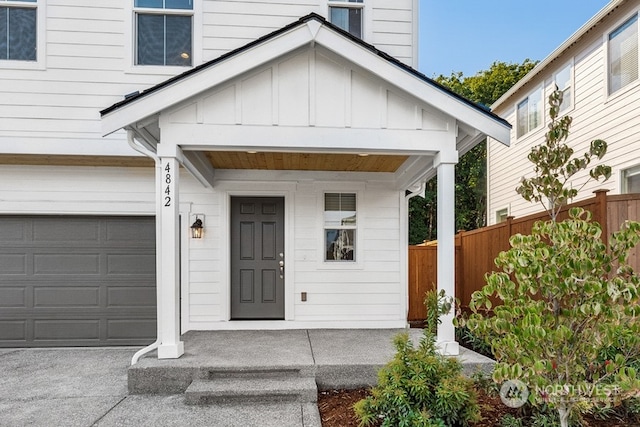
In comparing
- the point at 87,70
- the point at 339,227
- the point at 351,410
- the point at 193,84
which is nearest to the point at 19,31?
the point at 87,70

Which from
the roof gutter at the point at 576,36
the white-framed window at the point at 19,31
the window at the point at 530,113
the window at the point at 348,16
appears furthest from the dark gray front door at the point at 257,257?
the window at the point at 530,113

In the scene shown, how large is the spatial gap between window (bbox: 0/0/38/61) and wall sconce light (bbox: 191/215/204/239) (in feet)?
10.6

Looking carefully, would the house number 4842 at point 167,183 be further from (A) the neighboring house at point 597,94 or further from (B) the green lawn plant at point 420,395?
(A) the neighboring house at point 597,94

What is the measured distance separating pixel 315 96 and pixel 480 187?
14427 mm

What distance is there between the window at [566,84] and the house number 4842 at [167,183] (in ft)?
26.3

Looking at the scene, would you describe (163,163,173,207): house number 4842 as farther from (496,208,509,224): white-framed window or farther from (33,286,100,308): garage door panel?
(496,208,509,224): white-framed window

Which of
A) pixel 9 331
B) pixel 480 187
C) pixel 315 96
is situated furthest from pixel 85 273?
pixel 480 187

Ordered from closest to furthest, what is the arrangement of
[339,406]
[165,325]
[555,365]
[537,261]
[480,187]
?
[537,261], [555,365], [339,406], [165,325], [480,187]

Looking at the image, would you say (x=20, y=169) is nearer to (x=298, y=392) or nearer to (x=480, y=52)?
(x=298, y=392)

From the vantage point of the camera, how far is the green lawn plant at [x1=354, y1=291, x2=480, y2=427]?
312cm

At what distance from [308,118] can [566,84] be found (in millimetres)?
6869

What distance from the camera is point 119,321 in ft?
20.0

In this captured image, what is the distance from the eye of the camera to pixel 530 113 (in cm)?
989

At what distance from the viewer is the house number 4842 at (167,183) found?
169 inches
